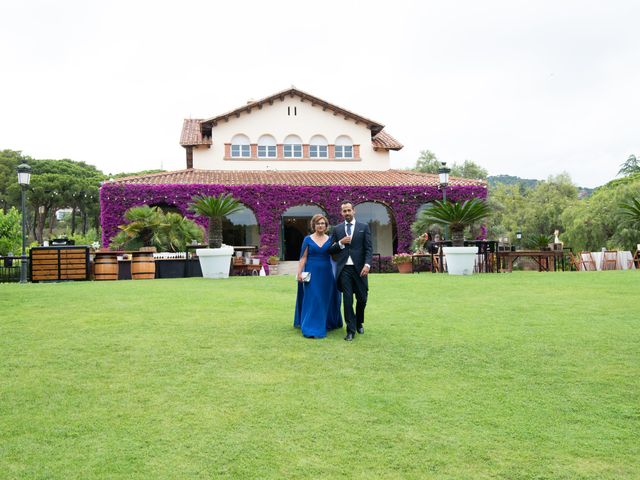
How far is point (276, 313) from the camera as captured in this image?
28.8 feet

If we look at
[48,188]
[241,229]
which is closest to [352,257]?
[241,229]

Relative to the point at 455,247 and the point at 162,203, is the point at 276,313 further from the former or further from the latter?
the point at 162,203

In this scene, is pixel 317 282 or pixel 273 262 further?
pixel 273 262

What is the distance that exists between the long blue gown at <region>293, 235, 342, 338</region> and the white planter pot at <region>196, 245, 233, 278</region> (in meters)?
11.0

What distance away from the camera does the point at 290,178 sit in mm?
28766

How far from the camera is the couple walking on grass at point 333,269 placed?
680 centimetres

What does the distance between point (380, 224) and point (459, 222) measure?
12219 mm

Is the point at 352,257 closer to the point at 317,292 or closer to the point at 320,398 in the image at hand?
the point at 317,292

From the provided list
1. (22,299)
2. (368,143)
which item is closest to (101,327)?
(22,299)

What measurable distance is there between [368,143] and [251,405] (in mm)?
28879

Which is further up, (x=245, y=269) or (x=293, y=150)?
(x=293, y=150)

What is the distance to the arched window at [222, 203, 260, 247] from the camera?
1200 inches

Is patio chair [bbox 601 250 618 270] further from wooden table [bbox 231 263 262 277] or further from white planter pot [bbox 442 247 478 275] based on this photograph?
wooden table [bbox 231 263 262 277]

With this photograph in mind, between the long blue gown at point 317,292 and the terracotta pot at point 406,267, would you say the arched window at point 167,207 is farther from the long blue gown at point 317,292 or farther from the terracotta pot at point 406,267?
the long blue gown at point 317,292
